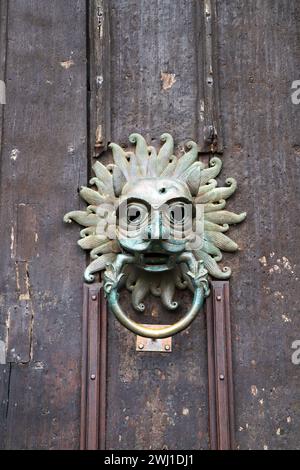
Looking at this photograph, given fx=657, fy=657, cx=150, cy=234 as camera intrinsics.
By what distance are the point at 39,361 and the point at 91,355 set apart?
11 cm

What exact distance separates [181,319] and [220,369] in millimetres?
122

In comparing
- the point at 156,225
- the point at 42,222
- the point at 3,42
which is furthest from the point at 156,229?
the point at 3,42

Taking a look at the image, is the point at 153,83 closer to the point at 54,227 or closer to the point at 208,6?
the point at 208,6

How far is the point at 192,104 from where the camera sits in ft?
4.63

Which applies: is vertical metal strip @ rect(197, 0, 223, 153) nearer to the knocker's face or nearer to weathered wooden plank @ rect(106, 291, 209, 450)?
the knocker's face

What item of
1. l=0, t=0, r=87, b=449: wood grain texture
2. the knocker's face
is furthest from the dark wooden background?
the knocker's face

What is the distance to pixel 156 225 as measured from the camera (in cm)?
A: 119

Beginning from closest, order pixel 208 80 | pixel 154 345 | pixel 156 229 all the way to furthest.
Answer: pixel 156 229, pixel 154 345, pixel 208 80

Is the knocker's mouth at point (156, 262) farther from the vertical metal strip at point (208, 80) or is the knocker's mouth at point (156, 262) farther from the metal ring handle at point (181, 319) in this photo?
the vertical metal strip at point (208, 80)

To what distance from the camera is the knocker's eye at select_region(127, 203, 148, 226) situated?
4.06 feet

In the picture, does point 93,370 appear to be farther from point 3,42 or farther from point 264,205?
point 3,42

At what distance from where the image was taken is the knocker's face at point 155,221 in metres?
1.22

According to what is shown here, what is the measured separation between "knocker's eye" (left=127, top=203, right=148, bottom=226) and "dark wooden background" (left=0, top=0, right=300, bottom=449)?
159 mm

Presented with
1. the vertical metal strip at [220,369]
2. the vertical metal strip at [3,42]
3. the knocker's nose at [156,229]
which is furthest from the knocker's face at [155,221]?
the vertical metal strip at [3,42]
